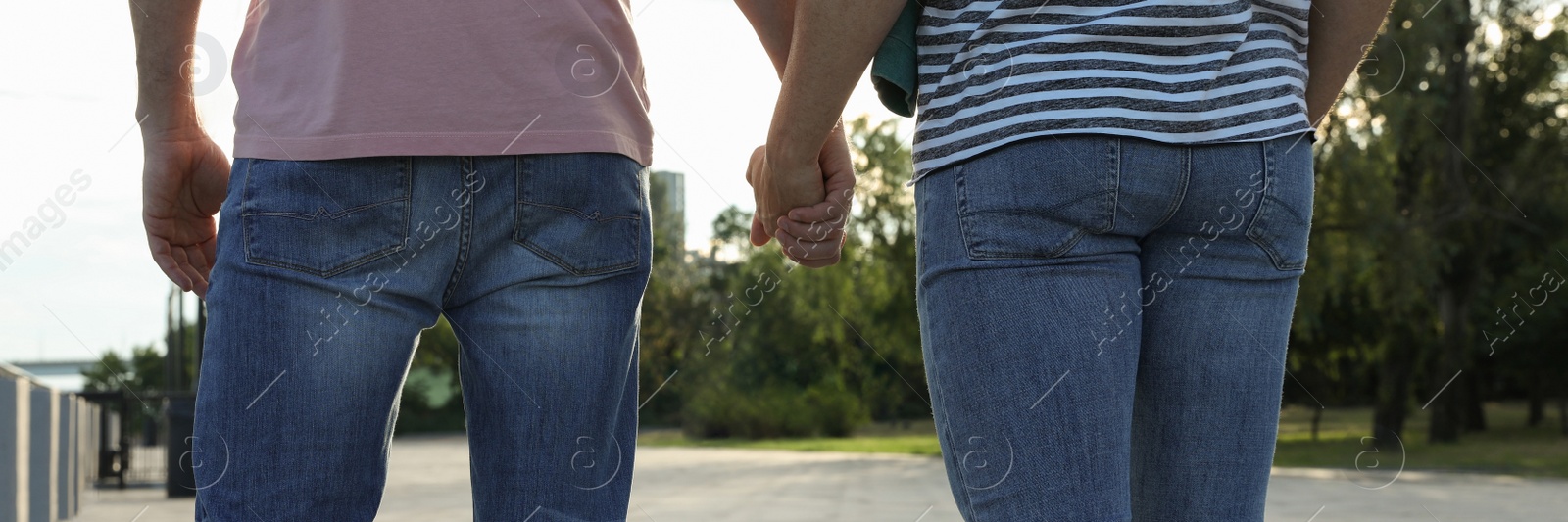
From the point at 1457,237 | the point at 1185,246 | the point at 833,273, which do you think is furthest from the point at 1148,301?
the point at 833,273

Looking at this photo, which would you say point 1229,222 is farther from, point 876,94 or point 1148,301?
point 876,94

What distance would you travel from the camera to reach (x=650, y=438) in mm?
29359

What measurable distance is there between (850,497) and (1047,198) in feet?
31.9

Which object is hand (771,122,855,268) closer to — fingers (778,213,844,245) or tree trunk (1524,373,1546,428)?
fingers (778,213,844,245)

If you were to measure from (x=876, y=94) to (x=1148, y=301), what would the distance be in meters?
0.43

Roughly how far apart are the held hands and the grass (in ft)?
35.2

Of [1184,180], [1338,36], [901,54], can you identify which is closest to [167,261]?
[901,54]

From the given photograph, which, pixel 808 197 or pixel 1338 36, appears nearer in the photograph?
pixel 1338 36

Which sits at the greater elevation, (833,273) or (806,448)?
(833,273)

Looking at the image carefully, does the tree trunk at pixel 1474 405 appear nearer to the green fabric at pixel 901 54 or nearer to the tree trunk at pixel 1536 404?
the tree trunk at pixel 1536 404

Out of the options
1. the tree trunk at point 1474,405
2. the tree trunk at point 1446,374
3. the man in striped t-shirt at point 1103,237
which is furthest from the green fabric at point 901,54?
the tree trunk at point 1474,405

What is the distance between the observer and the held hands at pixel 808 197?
1.75 metres

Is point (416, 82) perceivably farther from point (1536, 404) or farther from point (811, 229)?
point (1536, 404)

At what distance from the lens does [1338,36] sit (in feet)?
5.23
